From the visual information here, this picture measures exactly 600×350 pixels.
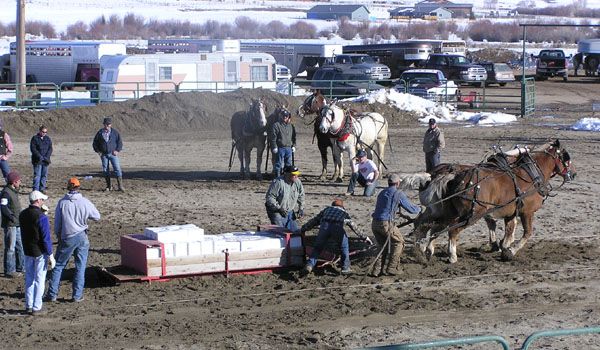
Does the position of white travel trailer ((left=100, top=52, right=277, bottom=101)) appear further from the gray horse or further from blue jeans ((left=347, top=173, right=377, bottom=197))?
blue jeans ((left=347, top=173, right=377, bottom=197))

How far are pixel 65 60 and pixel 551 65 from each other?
1083 inches

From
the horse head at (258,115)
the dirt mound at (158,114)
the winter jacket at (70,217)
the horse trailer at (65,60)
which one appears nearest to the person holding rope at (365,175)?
the horse head at (258,115)

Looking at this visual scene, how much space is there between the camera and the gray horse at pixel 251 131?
21156 mm

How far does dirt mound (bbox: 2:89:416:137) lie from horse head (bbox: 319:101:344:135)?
11.7 metres

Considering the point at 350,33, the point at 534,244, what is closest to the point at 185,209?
the point at 534,244

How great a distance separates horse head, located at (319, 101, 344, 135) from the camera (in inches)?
789

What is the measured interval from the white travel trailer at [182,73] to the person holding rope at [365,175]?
56.9 feet

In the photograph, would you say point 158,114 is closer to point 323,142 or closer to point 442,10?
point 323,142

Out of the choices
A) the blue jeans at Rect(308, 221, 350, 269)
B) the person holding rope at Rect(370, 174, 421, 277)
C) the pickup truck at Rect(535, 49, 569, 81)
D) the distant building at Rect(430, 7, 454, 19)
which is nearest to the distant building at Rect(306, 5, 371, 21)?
the distant building at Rect(430, 7, 454, 19)

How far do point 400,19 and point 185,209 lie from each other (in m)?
107

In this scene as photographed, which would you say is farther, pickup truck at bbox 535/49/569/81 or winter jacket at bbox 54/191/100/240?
pickup truck at bbox 535/49/569/81

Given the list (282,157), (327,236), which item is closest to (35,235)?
(327,236)

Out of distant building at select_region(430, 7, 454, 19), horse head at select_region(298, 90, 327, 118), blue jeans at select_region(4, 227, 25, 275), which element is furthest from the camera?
distant building at select_region(430, 7, 454, 19)

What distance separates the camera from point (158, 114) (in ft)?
106
